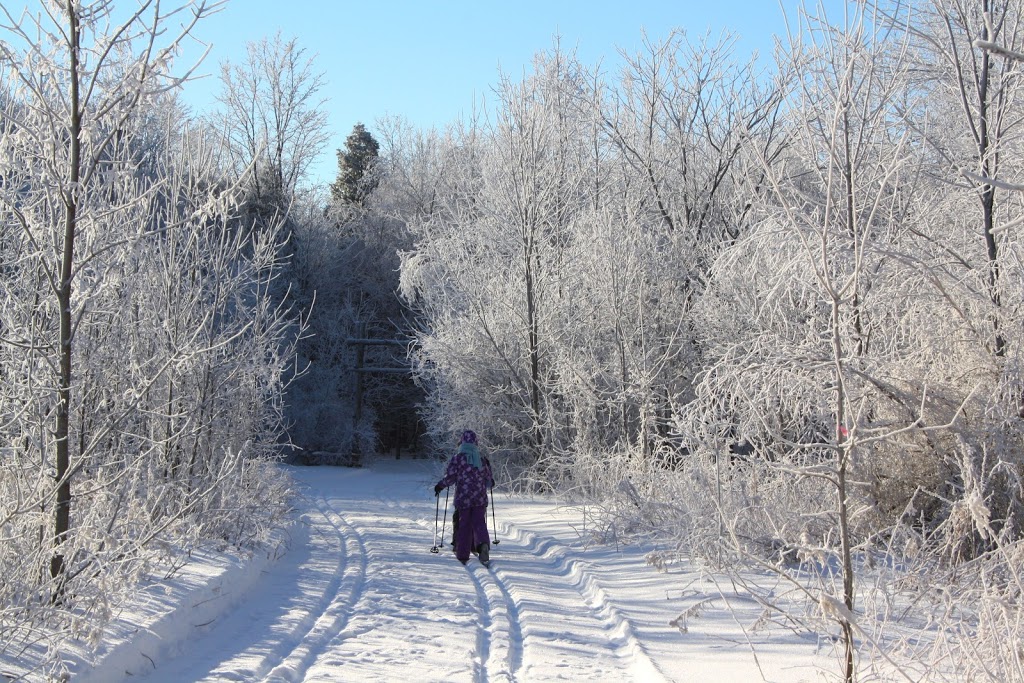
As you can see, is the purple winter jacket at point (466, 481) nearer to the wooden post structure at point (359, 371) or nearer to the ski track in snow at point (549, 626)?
the ski track in snow at point (549, 626)

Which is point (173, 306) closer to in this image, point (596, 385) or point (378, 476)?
point (596, 385)

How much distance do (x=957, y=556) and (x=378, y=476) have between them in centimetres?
1909

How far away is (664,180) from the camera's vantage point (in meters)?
18.6

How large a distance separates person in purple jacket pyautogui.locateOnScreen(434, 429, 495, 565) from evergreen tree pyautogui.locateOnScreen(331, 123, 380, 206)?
101 ft

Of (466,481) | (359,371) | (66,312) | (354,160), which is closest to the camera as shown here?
(66,312)

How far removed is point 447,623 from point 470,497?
11.3 ft

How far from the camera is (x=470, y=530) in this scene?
10492 mm

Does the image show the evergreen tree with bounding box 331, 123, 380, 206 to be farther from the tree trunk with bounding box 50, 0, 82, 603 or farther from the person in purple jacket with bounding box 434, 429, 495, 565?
the tree trunk with bounding box 50, 0, 82, 603

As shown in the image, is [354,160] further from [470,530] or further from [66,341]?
[66,341]

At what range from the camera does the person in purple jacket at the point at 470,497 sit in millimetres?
10391

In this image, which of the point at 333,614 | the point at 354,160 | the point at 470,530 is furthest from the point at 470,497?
the point at 354,160

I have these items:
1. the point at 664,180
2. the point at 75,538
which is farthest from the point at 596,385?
the point at 75,538

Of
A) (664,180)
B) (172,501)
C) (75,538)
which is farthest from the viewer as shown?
(664,180)

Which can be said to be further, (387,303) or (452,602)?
(387,303)
